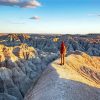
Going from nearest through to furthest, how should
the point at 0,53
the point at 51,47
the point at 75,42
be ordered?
the point at 0,53
the point at 51,47
the point at 75,42

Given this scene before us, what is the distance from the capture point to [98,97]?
2445 centimetres

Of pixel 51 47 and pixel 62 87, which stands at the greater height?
pixel 62 87

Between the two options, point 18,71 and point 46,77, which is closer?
point 46,77

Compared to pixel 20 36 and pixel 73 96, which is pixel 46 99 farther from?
pixel 20 36

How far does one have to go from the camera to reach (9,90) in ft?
136

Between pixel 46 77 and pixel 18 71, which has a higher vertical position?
pixel 46 77

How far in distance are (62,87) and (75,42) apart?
12225 cm

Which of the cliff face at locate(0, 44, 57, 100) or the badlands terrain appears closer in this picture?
the badlands terrain

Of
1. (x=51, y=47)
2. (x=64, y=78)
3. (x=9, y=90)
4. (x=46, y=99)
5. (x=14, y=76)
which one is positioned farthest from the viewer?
(x=51, y=47)

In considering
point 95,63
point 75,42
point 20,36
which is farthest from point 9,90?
point 20,36

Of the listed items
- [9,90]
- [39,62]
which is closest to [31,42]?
[39,62]

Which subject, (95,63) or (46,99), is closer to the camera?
(46,99)

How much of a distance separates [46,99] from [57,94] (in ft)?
3.30

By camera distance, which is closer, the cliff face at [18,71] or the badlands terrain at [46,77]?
the badlands terrain at [46,77]
